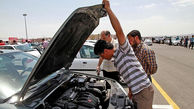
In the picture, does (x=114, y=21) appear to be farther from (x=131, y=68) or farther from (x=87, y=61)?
(x=87, y=61)

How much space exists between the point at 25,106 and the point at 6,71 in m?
0.92

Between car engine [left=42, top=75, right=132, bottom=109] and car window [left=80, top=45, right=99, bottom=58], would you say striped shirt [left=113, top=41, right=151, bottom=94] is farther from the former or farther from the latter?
car window [left=80, top=45, right=99, bottom=58]

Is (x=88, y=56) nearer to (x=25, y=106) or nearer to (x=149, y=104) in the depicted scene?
(x=149, y=104)

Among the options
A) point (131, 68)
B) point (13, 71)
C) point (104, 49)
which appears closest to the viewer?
point (131, 68)

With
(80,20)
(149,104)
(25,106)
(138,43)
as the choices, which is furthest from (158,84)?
(25,106)

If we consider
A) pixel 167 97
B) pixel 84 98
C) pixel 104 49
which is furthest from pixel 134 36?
pixel 167 97

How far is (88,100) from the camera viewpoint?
1860mm

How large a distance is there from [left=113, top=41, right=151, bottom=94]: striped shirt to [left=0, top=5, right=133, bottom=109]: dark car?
0.85 feet

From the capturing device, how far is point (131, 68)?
184 cm

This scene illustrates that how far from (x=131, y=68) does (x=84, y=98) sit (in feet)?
2.29

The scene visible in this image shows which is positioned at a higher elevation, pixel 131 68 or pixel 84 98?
pixel 131 68

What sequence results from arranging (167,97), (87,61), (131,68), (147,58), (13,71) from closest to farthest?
(131,68) → (13,71) → (147,58) → (167,97) → (87,61)

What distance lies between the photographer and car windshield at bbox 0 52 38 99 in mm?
1777

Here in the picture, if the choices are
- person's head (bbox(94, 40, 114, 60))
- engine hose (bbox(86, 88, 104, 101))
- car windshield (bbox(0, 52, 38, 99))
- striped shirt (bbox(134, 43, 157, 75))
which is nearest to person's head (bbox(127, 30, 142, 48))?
striped shirt (bbox(134, 43, 157, 75))
